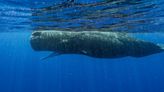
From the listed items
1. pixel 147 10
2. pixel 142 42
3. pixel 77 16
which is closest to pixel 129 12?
pixel 147 10

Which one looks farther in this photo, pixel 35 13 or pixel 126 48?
pixel 35 13

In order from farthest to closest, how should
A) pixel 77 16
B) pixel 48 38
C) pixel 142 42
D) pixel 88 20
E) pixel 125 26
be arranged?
pixel 125 26 < pixel 88 20 < pixel 77 16 < pixel 142 42 < pixel 48 38

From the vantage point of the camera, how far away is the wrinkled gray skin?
1357 cm

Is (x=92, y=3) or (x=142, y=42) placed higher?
(x=92, y=3)

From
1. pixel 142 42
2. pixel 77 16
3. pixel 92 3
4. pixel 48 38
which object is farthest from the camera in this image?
pixel 77 16

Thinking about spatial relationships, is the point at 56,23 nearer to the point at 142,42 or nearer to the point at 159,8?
the point at 159,8

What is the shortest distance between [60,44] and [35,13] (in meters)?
7.65

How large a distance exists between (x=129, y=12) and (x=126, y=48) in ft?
25.2

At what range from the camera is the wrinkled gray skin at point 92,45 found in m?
→ 13.6

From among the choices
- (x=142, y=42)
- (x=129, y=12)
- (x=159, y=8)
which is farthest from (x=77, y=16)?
(x=142, y=42)

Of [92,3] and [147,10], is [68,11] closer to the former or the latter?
[92,3]

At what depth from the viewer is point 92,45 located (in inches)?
543

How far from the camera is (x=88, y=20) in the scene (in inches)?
930

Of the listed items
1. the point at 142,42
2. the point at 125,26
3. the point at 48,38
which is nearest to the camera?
the point at 48,38
